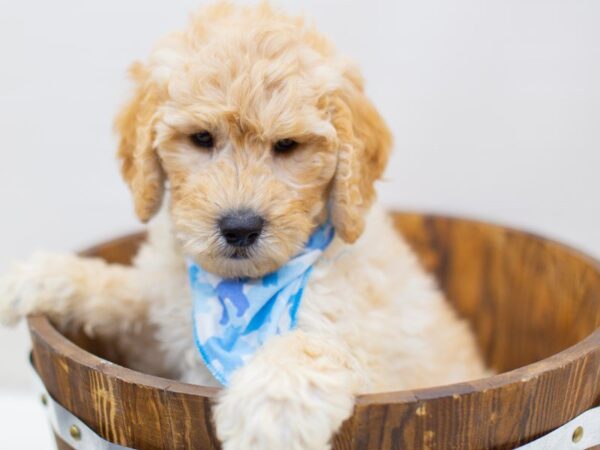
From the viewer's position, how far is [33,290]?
2838mm

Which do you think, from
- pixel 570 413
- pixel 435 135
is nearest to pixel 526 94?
pixel 435 135

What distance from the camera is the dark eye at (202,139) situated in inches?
96.3

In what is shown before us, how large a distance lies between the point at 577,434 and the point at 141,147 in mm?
1572

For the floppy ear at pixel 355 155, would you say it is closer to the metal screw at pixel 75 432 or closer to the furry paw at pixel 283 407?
the furry paw at pixel 283 407

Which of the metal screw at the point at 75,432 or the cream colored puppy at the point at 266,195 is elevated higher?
the cream colored puppy at the point at 266,195

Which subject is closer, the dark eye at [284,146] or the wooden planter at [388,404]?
the wooden planter at [388,404]

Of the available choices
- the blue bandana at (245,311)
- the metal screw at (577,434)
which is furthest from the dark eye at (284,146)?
the metal screw at (577,434)

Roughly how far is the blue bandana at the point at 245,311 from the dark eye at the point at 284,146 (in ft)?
1.07

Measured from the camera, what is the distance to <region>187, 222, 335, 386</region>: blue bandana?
2480 mm

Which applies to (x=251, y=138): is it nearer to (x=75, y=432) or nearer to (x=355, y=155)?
(x=355, y=155)

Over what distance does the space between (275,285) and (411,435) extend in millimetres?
704

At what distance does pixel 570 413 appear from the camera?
7.38 feet

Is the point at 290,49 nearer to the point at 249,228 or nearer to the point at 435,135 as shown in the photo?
the point at 249,228

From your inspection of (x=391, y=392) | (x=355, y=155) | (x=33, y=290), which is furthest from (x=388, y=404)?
(x=33, y=290)
